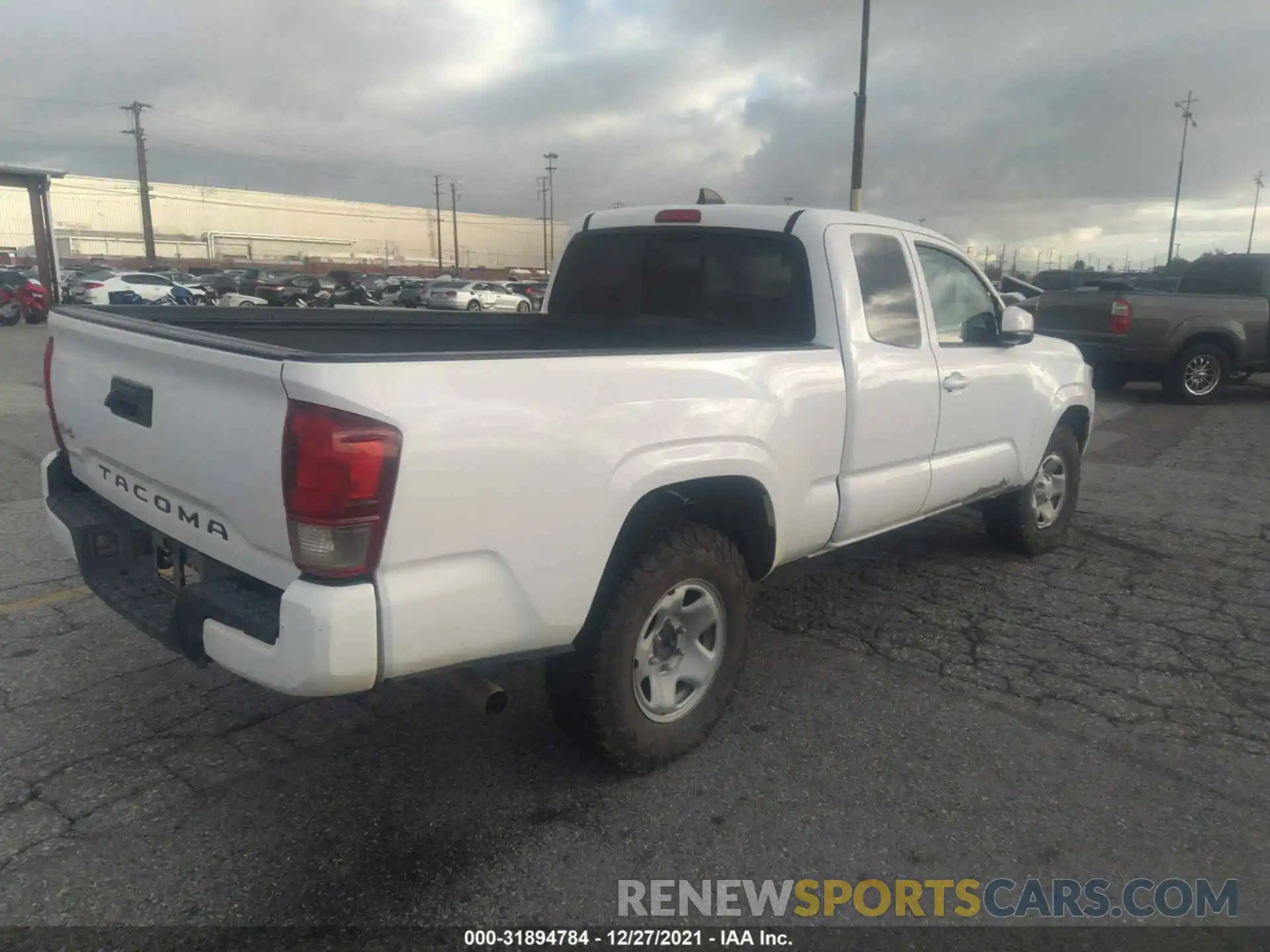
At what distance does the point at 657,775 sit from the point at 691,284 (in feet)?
7.41

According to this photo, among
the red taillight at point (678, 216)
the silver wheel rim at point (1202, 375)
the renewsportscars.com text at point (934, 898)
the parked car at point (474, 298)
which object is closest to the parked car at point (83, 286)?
the parked car at point (474, 298)

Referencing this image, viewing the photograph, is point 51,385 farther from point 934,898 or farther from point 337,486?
point 934,898

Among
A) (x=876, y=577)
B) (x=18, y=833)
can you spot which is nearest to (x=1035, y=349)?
(x=876, y=577)

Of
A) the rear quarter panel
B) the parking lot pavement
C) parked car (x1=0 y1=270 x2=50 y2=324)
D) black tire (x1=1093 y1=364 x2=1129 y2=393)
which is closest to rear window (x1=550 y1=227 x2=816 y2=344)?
the rear quarter panel

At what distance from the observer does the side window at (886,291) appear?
399 cm

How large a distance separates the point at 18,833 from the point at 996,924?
2885 mm

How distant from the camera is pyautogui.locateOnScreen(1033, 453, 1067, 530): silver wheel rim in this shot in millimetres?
5633

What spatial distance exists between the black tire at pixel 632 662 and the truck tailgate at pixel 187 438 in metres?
0.98

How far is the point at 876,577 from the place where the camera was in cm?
538

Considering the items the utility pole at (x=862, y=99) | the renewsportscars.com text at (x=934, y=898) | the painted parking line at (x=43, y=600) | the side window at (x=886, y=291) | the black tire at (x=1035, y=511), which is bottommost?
the renewsportscars.com text at (x=934, y=898)

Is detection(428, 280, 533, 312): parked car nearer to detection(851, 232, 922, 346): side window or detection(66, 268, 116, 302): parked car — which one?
detection(66, 268, 116, 302): parked car

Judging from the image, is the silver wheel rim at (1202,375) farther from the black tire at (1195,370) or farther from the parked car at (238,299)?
the parked car at (238,299)

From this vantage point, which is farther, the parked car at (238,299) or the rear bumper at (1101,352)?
the parked car at (238,299)

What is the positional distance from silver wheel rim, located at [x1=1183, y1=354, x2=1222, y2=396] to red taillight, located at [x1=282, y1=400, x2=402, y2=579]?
531 inches
